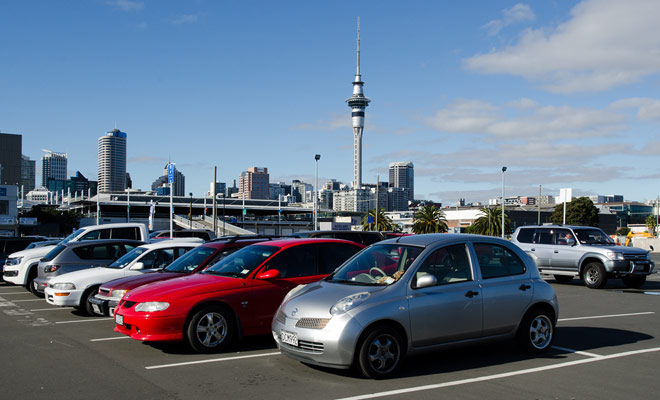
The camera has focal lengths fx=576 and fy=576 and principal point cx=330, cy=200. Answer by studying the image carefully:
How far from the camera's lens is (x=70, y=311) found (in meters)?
13.0

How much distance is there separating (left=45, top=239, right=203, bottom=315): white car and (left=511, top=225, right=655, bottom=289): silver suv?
10.8 meters

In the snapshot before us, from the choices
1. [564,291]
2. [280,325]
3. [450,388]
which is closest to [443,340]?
[450,388]

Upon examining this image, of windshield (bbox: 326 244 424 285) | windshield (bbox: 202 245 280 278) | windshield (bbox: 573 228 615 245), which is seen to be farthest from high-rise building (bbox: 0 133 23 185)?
windshield (bbox: 326 244 424 285)

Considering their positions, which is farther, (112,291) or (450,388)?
(112,291)

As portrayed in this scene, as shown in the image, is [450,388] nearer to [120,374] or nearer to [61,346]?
[120,374]

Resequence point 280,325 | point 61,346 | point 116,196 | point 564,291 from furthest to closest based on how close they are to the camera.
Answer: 1. point 116,196
2. point 564,291
3. point 61,346
4. point 280,325

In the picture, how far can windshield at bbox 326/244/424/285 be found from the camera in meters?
7.18

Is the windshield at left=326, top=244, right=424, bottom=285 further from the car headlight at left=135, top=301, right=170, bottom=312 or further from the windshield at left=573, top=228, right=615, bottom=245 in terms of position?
the windshield at left=573, top=228, right=615, bottom=245

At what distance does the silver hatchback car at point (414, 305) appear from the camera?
6484mm

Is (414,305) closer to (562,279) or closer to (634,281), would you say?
(634,281)

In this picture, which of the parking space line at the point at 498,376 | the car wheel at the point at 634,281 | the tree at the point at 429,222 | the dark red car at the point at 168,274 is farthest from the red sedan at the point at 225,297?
the tree at the point at 429,222

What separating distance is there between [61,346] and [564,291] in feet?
44.3

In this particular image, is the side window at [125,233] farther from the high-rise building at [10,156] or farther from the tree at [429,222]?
the high-rise building at [10,156]

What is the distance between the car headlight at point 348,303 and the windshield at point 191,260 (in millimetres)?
4651
